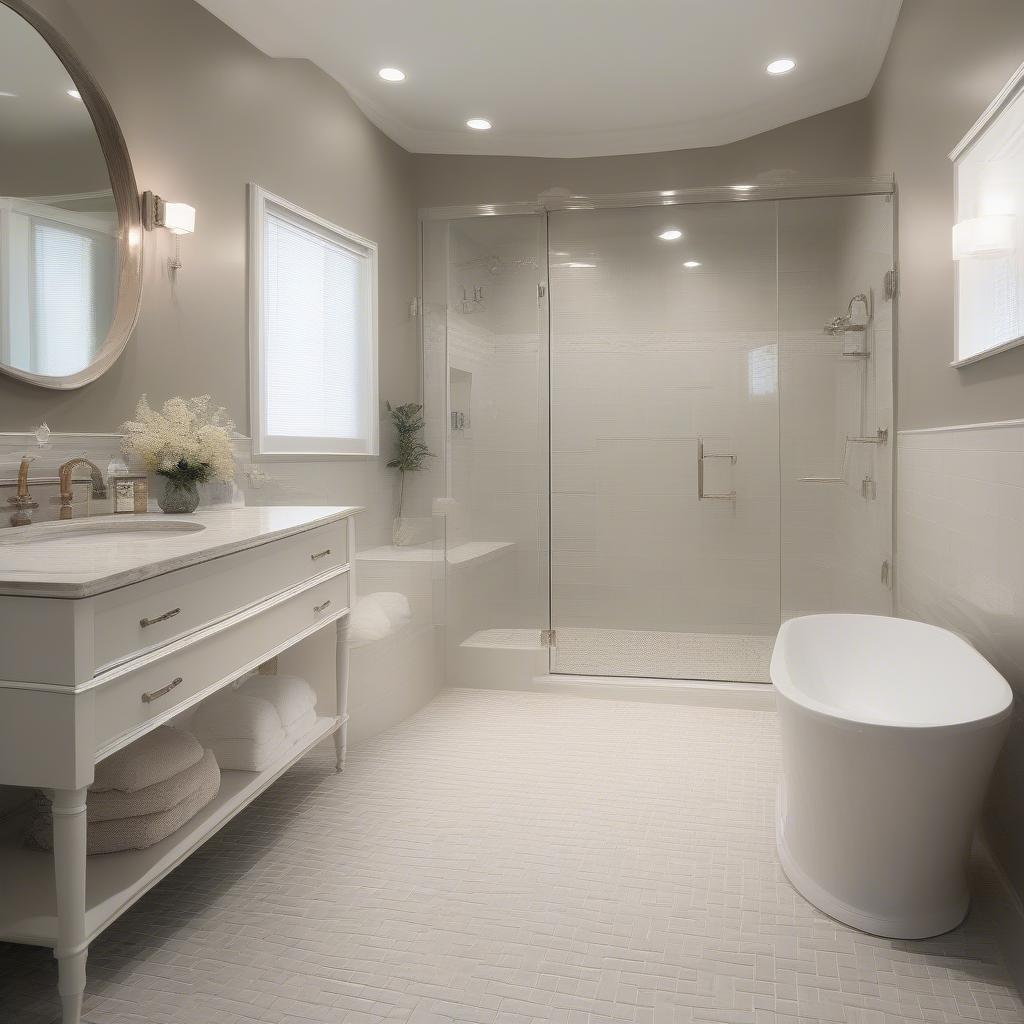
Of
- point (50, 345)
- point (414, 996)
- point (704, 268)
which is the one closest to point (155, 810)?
point (414, 996)

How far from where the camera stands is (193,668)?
170cm

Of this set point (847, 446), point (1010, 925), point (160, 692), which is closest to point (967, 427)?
point (847, 446)

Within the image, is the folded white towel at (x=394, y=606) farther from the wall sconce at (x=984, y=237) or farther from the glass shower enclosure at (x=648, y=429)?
the wall sconce at (x=984, y=237)

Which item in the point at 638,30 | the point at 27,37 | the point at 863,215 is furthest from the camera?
the point at 863,215

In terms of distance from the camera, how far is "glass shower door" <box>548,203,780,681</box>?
3666 mm

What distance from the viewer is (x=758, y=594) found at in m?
3.72

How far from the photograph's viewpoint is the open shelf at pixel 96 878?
150 cm

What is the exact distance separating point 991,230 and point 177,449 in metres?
2.33

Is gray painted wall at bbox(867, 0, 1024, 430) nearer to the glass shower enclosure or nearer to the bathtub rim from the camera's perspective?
the glass shower enclosure

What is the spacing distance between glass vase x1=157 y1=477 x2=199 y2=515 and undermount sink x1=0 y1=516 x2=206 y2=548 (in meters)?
0.17

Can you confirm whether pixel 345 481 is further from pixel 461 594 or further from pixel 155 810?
pixel 155 810

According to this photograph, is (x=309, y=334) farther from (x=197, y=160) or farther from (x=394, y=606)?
(x=394, y=606)

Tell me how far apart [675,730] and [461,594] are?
1.18 meters

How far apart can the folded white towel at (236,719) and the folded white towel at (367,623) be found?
86 centimetres
